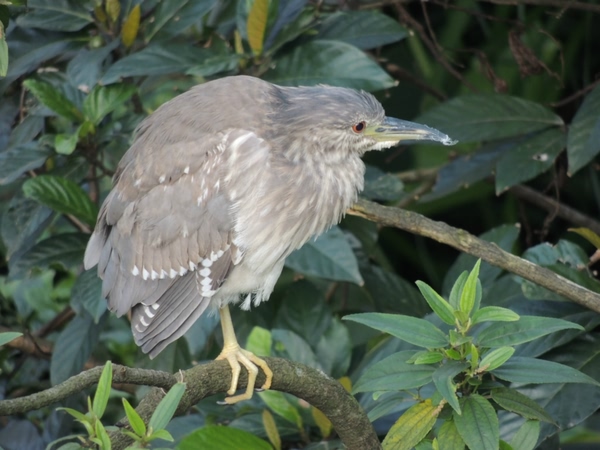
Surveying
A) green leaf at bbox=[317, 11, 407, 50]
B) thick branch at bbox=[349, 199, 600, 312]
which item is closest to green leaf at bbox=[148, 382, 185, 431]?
thick branch at bbox=[349, 199, 600, 312]

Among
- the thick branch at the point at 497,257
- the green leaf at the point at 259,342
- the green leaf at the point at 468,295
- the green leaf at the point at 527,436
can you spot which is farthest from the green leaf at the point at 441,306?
the green leaf at the point at 259,342

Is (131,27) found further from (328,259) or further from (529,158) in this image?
(529,158)

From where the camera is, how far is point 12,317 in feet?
11.4

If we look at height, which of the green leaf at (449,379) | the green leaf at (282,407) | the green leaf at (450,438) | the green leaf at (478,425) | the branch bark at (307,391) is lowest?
the green leaf at (282,407)

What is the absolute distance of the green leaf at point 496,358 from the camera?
185 centimetres

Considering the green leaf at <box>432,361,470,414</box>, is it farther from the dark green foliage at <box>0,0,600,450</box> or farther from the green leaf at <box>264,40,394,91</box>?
the green leaf at <box>264,40,394,91</box>

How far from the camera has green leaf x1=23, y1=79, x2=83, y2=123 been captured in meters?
2.72

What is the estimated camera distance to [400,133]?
98.6 inches

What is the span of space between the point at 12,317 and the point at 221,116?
4.77ft

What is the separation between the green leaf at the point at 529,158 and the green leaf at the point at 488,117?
50mm

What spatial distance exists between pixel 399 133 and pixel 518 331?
2.50 feet

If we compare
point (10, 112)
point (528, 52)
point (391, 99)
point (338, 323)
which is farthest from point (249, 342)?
point (391, 99)

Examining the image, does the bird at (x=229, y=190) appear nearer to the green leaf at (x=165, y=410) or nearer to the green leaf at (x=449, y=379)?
the green leaf at (x=449, y=379)

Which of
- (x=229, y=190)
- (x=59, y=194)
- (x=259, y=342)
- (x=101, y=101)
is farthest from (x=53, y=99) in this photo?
(x=259, y=342)
